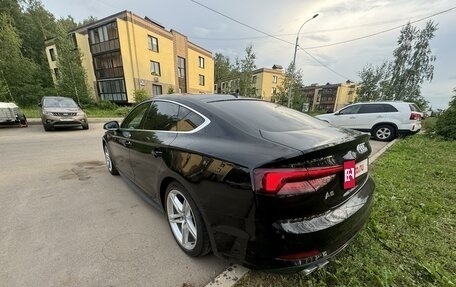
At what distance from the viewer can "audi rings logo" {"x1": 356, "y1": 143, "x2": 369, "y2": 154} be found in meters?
1.84

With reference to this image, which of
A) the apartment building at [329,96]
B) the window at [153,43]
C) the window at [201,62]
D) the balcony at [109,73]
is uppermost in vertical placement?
the window at [153,43]

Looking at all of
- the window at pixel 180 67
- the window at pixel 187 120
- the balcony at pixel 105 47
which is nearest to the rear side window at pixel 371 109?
the window at pixel 187 120

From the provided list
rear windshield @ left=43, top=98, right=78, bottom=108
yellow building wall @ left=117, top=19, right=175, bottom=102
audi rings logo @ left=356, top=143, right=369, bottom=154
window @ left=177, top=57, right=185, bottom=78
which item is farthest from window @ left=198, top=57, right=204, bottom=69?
audi rings logo @ left=356, top=143, right=369, bottom=154

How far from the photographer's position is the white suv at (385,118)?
8.73 m

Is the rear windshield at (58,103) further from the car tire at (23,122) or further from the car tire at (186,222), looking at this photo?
the car tire at (186,222)

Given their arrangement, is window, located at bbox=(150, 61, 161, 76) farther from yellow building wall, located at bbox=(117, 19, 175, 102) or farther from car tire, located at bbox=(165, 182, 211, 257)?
car tire, located at bbox=(165, 182, 211, 257)

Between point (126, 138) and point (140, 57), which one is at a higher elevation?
point (140, 57)

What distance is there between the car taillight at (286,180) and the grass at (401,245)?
0.92 meters

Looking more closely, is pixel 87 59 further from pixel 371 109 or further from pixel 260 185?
pixel 260 185

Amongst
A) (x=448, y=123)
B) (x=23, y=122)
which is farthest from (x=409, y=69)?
(x=23, y=122)

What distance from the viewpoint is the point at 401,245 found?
89.4 inches

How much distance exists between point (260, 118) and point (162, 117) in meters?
1.22

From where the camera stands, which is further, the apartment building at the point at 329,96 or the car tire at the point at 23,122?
the apartment building at the point at 329,96

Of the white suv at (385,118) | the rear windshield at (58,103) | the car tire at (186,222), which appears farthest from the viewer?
the rear windshield at (58,103)
